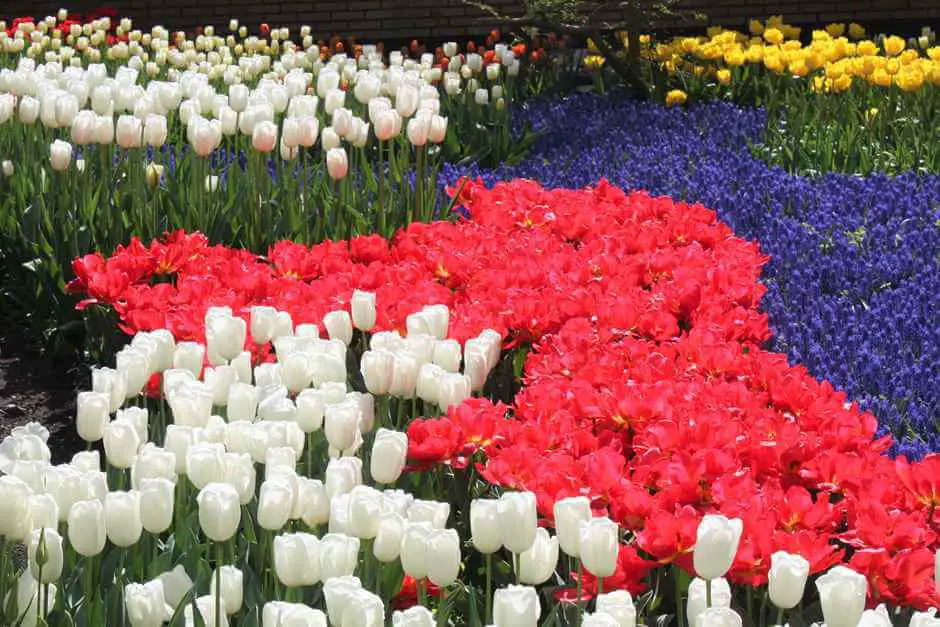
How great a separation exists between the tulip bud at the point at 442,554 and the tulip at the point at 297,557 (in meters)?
0.16

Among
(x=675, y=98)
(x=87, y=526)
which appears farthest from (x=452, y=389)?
(x=675, y=98)

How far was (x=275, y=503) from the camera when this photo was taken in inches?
80.7

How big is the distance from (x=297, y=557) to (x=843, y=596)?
0.74m

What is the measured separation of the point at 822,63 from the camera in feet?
26.2

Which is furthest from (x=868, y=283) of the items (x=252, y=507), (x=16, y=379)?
(x=16, y=379)

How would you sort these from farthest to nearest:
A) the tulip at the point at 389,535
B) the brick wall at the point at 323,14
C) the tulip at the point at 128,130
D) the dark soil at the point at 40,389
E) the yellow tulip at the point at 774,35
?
1. the brick wall at the point at 323,14
2. the yellow tulip at the point at 774,35
3. the tulip at the point at 128,130
4. the dark soil at the point at 40,389
5. the tulip at the point at 389,535

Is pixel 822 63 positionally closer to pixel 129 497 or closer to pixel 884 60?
pixel 884 60

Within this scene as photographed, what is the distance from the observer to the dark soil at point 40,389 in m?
4.15

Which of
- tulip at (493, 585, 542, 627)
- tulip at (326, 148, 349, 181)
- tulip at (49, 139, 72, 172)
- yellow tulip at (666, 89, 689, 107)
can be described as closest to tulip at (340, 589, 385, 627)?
tulip at (493, 585, 542, 627)

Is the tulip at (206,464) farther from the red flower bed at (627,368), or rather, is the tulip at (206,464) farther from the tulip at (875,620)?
the tulip at (875,620)

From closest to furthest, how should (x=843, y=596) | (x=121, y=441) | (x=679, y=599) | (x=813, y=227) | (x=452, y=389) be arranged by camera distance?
(x=843, y=596)
(x=679, y=599)
(x=121, y=441)
(x=452, y=389)
(x=813, y=227)

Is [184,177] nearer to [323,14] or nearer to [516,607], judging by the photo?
[516,607]

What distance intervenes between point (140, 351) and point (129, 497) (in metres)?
0.74

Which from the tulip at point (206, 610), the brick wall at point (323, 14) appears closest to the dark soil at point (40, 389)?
the tulip at point (206, 610)
